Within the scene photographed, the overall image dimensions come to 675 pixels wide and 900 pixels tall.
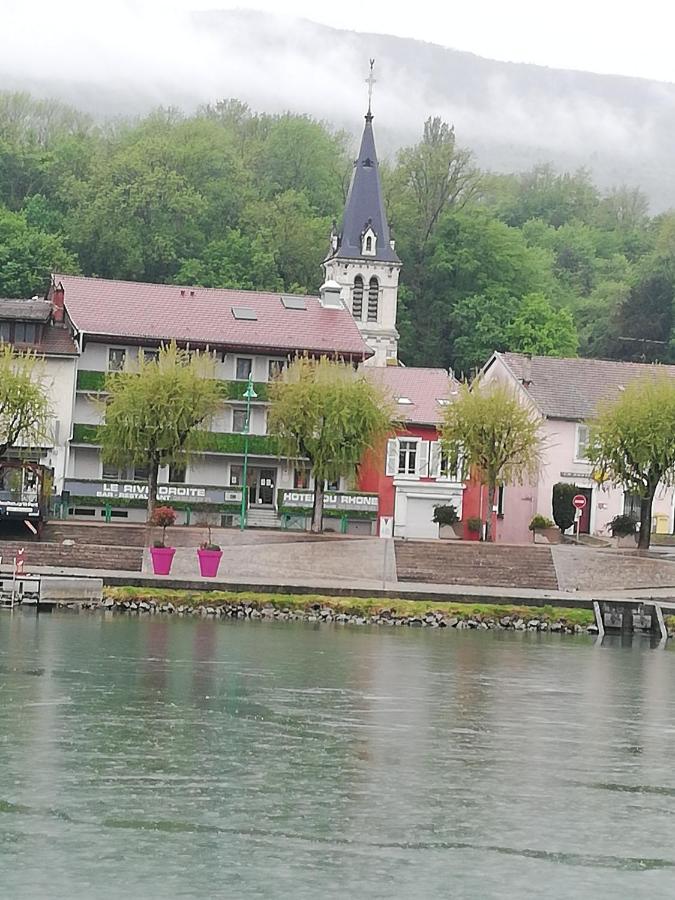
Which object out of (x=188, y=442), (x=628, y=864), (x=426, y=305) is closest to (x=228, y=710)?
(x=628, y=864)

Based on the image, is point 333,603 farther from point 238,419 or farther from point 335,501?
point 238,419

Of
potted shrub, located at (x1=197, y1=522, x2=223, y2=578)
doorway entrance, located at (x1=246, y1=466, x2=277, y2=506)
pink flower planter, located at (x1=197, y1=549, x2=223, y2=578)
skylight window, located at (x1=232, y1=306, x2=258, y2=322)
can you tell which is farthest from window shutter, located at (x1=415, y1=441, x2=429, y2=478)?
pink flower planter, located at (x1=197, y1=549, x2=223, y2=578)

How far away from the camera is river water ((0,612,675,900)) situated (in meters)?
26.9

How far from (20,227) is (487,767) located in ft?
311

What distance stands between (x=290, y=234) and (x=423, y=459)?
57361 mm

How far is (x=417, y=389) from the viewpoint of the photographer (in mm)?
85062

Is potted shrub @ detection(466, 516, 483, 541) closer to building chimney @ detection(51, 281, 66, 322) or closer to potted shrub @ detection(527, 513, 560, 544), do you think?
potted shrub @ detection(527, 513, 560, 544)

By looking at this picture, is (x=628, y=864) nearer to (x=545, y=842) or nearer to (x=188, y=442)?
(x=545, y=842)

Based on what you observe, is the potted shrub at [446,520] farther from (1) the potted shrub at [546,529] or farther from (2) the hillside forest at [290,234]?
(2) the hillside forest at [290,234]

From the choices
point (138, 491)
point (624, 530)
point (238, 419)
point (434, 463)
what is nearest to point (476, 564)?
point (624, 530)

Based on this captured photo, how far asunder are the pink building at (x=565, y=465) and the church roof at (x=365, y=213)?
4322 centimetres

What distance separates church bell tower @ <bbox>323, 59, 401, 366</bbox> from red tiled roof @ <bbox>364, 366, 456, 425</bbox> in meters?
41.1

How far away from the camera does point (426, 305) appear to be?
445 ft

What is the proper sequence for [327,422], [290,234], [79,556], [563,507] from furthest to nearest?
1. [290,234]
2. [563,507]
3. [327,422]
4. [79,556]
